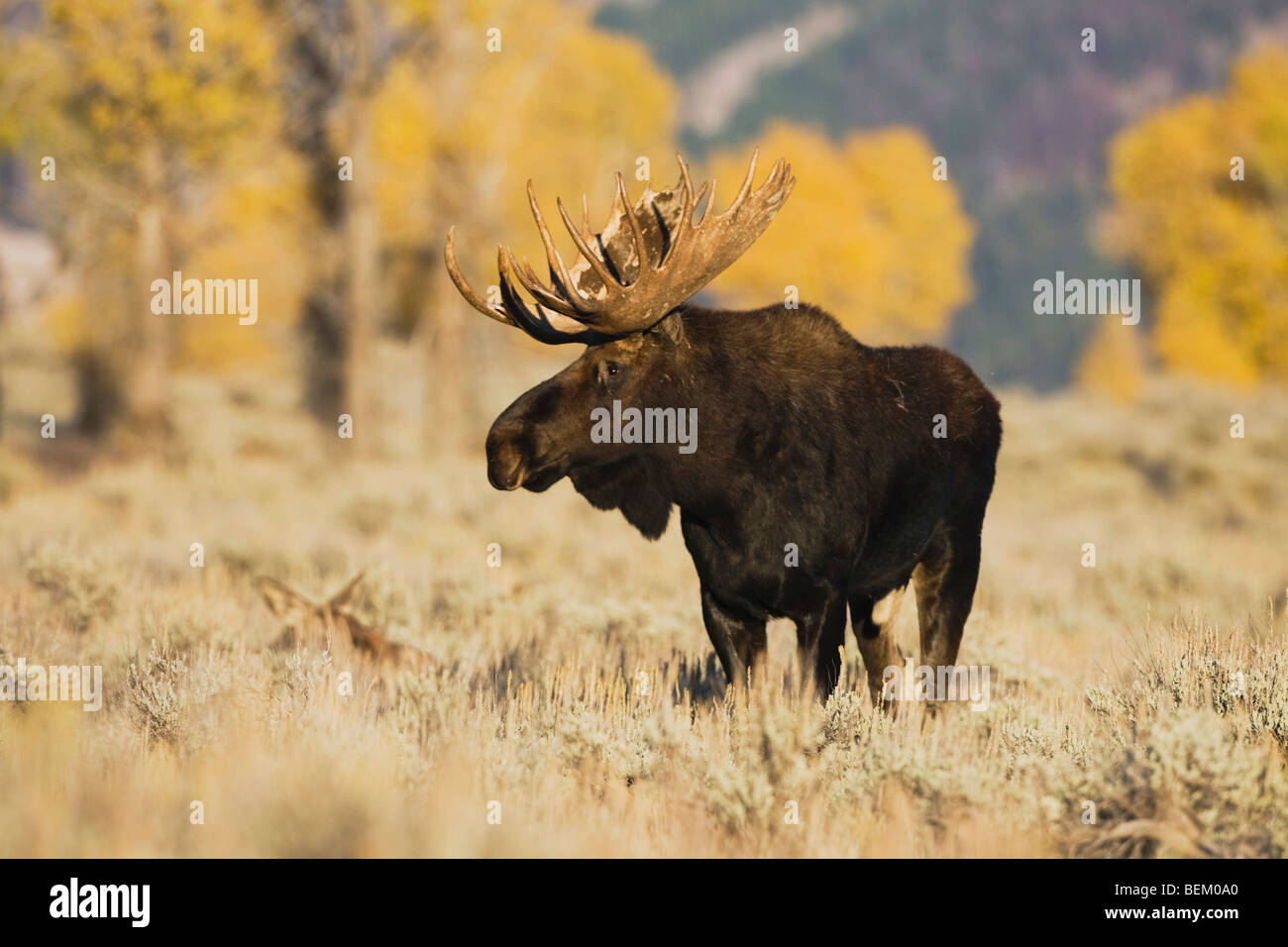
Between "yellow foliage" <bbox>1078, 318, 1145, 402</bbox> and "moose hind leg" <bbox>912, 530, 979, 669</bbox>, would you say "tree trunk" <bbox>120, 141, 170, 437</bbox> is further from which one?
"yellow foliage" <bbox>1078, 318, 1145, 402</bbox>

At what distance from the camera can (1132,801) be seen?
4324mm

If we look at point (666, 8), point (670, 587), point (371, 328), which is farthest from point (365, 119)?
point (666, 8)

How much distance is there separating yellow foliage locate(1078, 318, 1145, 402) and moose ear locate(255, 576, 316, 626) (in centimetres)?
7605

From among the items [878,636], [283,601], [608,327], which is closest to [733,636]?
[878,636]

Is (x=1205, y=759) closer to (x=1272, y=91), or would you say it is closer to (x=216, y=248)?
(x=216, y=248)

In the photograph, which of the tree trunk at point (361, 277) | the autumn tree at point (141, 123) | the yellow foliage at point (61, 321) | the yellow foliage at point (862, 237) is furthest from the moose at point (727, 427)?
the yellow foliage at point (862, 237)

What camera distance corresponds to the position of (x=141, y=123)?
1636cm

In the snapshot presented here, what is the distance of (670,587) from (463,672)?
12.4ft

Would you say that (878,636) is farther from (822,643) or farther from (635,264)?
(635,264)

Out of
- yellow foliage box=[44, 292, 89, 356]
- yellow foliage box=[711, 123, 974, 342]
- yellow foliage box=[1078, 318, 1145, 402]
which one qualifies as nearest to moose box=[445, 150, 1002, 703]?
yellow foliage box=[44, 292, 89, 356]

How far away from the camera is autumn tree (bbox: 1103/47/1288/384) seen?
35.8 m

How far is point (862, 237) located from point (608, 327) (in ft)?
161
